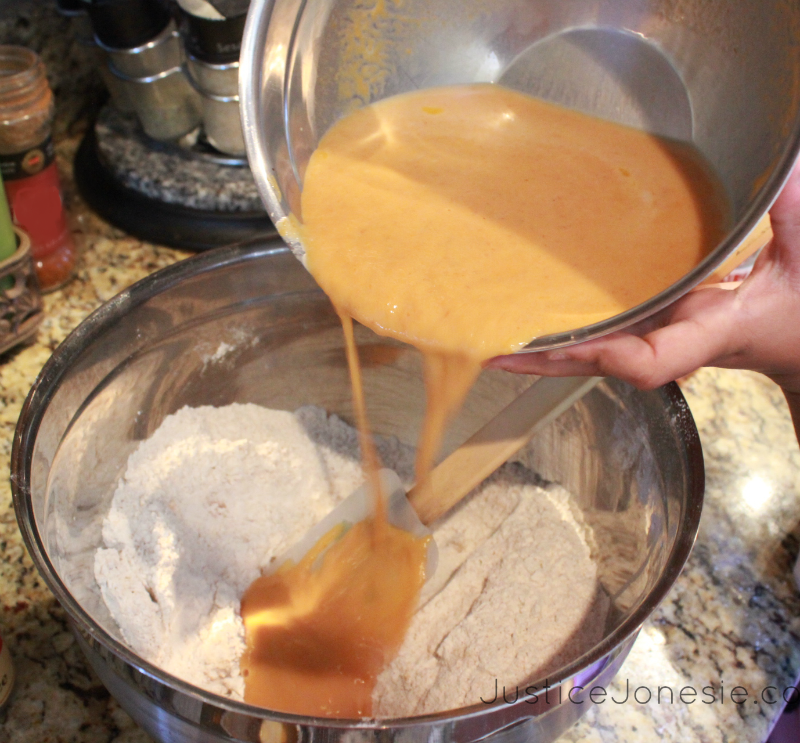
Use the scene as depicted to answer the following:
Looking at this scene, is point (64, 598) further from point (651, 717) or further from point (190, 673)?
point (651, 717)

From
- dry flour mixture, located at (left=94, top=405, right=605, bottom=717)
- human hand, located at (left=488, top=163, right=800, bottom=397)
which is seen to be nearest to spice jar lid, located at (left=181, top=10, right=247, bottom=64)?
dry flour mixture, located at (left=94, top=405, right=605, bottom=717)

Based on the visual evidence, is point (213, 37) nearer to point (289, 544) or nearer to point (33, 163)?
point (33, 163)

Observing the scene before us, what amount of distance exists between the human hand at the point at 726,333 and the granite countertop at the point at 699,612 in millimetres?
393

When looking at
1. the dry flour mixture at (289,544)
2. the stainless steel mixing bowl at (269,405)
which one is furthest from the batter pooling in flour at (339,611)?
the stainless steel mixing bowl at (269,405)

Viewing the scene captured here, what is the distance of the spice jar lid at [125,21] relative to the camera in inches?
47.6

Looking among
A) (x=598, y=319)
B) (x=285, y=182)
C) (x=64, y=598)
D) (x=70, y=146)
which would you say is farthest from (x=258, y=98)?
(x=70, y=146)

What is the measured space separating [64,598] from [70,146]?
46.0 inches

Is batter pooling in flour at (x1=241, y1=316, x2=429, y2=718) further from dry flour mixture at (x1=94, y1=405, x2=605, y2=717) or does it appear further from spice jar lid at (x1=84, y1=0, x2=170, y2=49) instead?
spice jar lid at (x1=84, y1=0, x2=170, y2=49)

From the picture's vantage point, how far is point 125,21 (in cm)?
123

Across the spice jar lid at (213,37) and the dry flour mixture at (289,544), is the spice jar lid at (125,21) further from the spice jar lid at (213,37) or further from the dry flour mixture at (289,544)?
the dry flour mixture at (289,544)

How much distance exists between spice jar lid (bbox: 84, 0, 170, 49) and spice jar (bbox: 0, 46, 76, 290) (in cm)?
14

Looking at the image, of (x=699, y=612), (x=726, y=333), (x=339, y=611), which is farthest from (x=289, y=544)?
(x=726, y=333)

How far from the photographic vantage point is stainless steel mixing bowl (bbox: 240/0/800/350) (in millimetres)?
636

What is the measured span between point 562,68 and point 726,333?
34 centimetres
